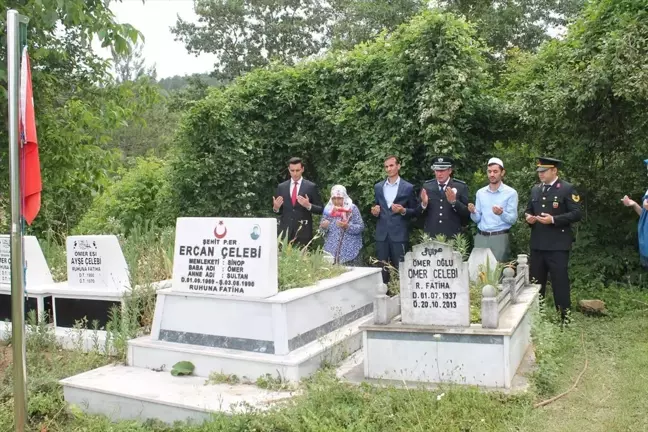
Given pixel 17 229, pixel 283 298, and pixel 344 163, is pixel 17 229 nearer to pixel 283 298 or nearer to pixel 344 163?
pixel 283 298

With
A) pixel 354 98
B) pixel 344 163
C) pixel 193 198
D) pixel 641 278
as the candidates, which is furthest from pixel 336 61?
pixel 641 278

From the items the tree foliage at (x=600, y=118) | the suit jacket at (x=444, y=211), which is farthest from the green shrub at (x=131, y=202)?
the tree foliage at (x=600, y=118)

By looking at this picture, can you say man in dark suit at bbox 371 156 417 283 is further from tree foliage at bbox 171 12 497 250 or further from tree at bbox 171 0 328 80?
tree at bbox 171 0 328 80

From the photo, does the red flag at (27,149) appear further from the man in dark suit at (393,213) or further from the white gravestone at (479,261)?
the man in dark suit at (393,213)

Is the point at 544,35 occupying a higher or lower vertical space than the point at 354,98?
higher

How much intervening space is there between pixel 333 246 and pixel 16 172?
3768mm

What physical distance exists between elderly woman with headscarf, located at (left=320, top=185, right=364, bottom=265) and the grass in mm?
2252

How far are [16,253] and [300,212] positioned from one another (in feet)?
12.9

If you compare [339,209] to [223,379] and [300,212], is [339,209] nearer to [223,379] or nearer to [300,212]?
[300,212]

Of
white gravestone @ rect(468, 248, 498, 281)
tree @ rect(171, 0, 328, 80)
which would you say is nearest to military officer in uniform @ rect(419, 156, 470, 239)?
white gravestone @ rect(468, 248, 498, 281)

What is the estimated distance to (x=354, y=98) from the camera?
8602mm

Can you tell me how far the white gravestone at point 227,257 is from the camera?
15.2 feet

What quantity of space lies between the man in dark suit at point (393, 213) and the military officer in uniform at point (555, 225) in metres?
1.22

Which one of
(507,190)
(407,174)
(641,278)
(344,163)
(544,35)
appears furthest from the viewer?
(544,35)
